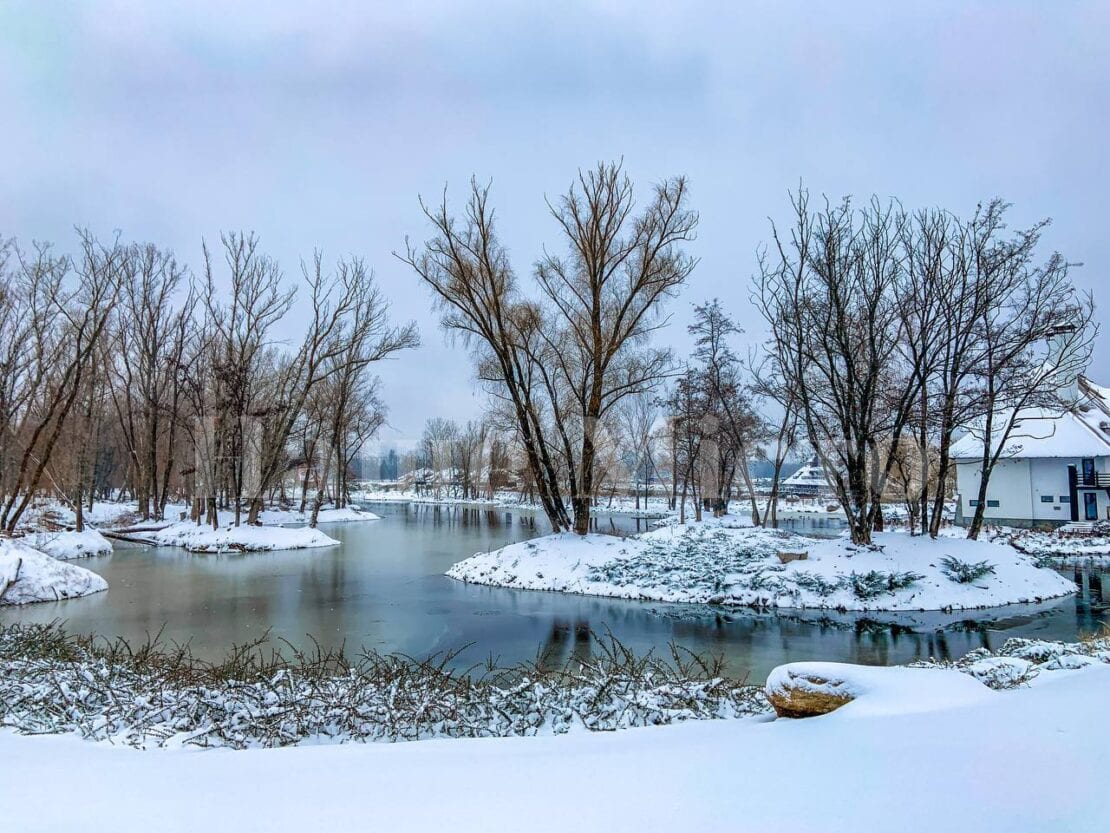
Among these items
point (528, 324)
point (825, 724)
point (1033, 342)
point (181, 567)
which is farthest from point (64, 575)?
point (1033, 342)

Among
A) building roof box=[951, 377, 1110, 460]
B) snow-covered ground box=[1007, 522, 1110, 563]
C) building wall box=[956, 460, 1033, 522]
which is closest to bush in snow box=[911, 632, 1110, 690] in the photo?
snow-covered ground box=[1007, 522, 1110, 563]

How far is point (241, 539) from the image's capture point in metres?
25.0

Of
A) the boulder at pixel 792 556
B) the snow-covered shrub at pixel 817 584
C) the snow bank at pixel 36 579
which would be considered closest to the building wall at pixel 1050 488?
the boulder at pixel 792 556

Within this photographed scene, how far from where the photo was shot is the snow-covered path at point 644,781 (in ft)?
9.24

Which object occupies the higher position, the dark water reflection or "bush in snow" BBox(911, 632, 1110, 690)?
"bush in snow" BBox(911, 632, 1110, 690)

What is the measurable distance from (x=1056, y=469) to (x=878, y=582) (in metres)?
22.0

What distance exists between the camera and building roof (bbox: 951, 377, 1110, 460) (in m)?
27.6

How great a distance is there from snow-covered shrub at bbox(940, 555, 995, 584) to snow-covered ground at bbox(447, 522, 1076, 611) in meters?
0.02

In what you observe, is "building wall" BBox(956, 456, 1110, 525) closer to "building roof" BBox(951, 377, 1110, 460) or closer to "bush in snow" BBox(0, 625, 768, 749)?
"building roof" BBox(951, 377, 1110, 460)

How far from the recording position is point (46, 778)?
3.60 metres

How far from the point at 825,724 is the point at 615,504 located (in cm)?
5759

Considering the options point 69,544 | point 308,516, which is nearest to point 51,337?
point 69,544

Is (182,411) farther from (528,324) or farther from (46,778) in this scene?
(46,778)

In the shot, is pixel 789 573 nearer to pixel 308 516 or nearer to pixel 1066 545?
pixel 1066 545
